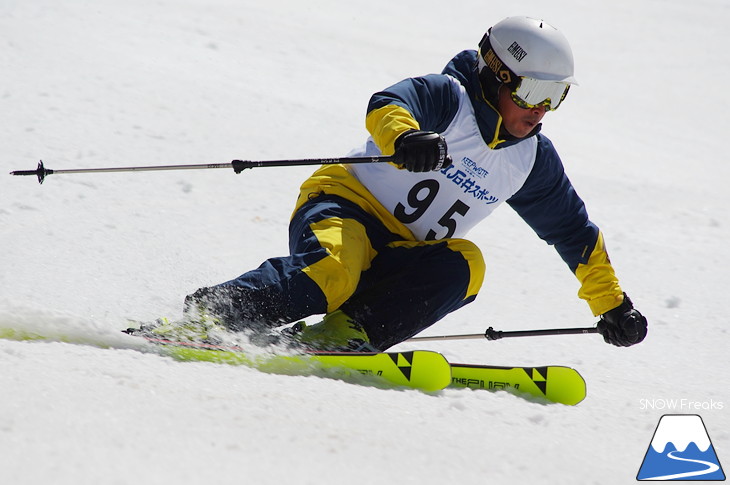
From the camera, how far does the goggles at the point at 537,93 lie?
3791mm

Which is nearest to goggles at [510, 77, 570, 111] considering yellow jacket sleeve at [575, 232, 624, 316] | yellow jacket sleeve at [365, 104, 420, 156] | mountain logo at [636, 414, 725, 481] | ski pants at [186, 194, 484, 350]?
yellow jacket sleeve at [365, 104, 420, 156]

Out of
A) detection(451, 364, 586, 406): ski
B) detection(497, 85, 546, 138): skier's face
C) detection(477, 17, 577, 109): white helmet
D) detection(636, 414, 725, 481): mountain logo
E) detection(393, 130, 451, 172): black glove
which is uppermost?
detection(477, 17, 577, 109): white helmet

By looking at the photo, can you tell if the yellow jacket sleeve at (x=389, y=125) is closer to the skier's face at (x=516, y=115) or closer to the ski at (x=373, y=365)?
the skier's face at (x=516, y=115)

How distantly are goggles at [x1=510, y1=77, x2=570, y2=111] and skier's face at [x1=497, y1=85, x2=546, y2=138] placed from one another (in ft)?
0.09

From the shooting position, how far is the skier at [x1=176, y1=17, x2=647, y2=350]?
11.6 feet

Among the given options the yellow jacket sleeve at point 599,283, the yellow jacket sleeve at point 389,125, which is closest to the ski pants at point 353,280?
the yellow jacket sleeve at point 389,125

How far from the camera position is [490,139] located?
3.97m

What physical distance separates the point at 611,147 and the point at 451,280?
7.04 m

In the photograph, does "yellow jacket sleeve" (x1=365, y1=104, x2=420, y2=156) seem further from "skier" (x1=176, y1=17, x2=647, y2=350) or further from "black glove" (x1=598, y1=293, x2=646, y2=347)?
"black glove" (x1=598, y1=293, x2=646, y2=347)

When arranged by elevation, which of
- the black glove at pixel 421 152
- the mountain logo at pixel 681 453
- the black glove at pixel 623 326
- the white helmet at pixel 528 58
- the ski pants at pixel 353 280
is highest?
the white helmet at pixel 528 58

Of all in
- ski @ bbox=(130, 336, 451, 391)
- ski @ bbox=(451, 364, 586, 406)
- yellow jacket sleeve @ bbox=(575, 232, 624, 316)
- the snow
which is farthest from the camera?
yellow jacket sleeve @ bbox=(575, 232, 624, 316)

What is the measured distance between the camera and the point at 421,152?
333 cm

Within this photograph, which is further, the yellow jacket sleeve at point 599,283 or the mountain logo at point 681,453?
the yellow jacket sleeve at point 599,283

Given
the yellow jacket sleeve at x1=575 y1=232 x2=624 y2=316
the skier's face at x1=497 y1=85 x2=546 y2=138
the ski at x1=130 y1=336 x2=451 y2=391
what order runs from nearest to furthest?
the ski at x1=130 y1=336 x2=451 y2=391 < the skier's face at x1=497 y1=85 x2=546 y2=138 < the yellow jacket sleeve at x1=575 y1=232 x2=624 y2=316
